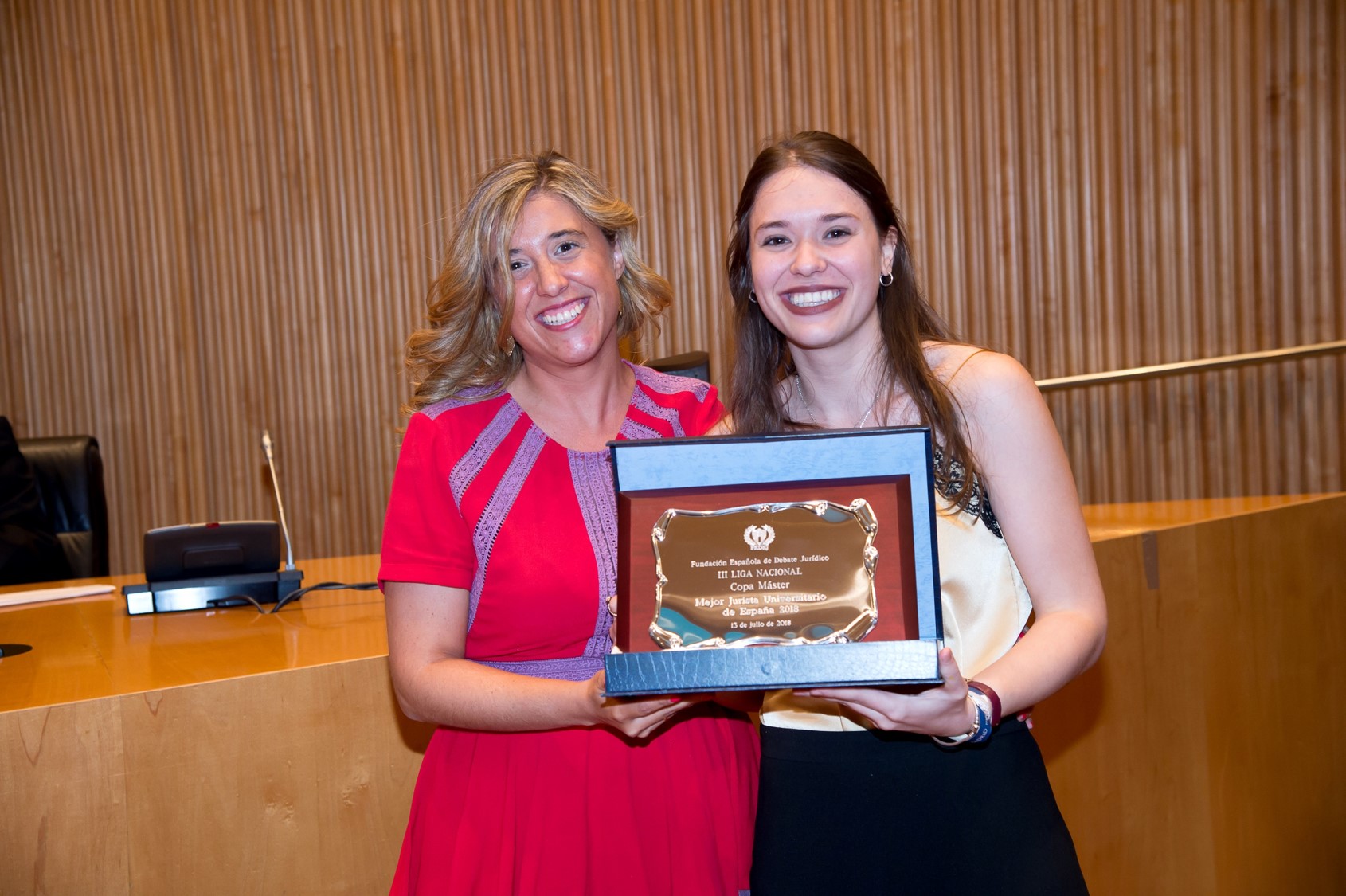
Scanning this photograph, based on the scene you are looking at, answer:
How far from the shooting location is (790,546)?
114 centimetres

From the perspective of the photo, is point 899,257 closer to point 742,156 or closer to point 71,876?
point 71,876

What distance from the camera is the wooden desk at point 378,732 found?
5.00 feet

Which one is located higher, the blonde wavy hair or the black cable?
the blonde wavy hair

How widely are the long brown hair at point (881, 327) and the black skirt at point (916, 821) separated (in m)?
0.32

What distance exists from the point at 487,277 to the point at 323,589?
1366 mm

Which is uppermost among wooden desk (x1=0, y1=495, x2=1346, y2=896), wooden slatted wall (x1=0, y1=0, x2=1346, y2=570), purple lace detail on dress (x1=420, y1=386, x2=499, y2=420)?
wooden slatted wall (x1=0, y1=0, x2=1346, y2=570)

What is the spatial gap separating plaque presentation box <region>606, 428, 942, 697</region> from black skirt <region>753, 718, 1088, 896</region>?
0.94ft

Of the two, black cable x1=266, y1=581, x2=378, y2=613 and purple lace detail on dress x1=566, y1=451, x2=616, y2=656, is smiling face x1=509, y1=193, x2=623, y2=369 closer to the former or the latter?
purple lace detail on dress x1=566, y1=451, x2=616, y2=656

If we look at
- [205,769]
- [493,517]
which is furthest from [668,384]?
[205,769]

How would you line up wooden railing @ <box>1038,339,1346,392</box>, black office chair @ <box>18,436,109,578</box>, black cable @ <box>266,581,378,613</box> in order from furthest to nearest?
wooden railing @ <box>1038,339,1346,392</box>
black office chair @ <box>18,436,109,578</box>
black cable @ <box>266,581,378,613</box>

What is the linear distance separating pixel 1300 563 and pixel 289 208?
15.2ft

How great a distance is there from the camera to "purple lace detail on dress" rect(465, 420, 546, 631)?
1.51m

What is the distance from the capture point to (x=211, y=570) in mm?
2520

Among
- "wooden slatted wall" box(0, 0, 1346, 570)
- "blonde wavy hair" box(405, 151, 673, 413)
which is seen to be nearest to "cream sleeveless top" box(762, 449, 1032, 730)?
"blonde wavy hair" box(405, 151, 673, 413)
